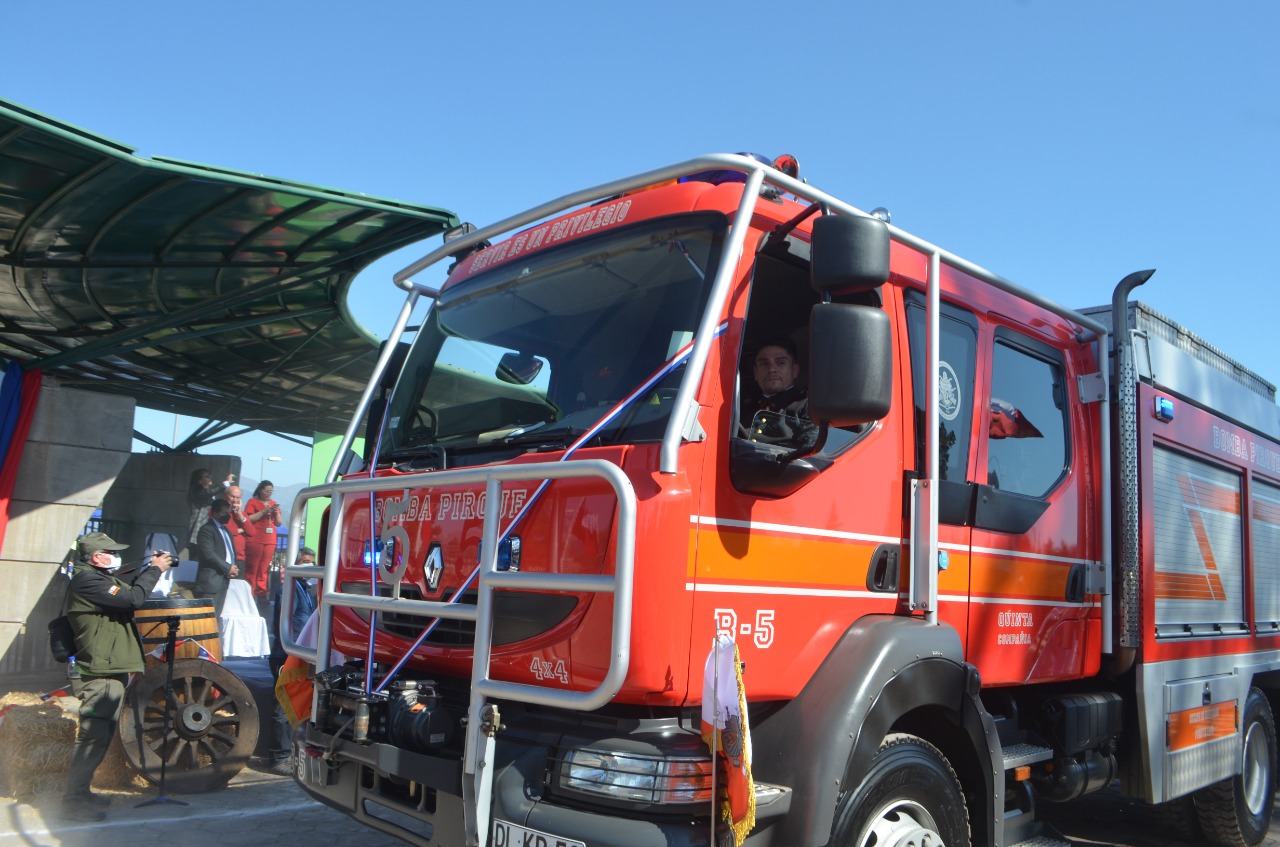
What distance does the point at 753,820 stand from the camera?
8.39 feet

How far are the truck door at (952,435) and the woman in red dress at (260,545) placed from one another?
9.18 meters

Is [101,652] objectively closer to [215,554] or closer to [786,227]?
[215,554]

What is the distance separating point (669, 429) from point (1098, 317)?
3.37 meters

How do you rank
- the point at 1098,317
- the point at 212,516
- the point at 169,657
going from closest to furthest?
1. the point at 1098,317
2. the point at 169,657
3. the point at 212,516

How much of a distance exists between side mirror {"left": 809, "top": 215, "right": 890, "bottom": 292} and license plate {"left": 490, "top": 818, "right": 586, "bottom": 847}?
5.71ft

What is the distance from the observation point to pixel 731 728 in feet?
8.57

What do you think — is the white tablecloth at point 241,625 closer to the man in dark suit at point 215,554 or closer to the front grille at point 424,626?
the man in dark suit at point 215,554

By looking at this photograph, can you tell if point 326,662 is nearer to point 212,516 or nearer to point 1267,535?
point 1267,535

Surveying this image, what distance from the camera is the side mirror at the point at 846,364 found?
9.45 ft

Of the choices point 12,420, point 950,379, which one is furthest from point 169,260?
point 950,379

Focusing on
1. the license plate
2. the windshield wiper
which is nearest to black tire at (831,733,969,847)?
the license plate

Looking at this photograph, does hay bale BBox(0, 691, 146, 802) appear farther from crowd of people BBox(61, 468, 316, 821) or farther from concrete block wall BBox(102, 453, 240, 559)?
concrete block wall BBox(102, 453, 240, 559)

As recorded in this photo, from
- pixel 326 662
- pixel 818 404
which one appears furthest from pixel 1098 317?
pixel 326 662

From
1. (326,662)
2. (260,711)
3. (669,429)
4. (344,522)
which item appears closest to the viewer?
(669,429)
